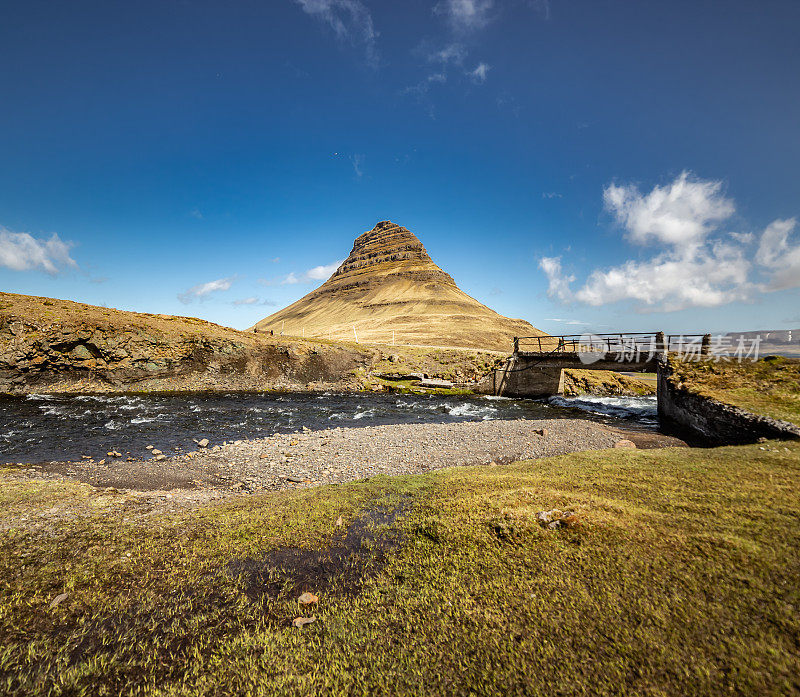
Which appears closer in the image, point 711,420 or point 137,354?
point 711,420

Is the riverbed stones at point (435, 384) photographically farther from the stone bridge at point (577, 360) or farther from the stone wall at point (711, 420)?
the stone wall at point (711, 420)

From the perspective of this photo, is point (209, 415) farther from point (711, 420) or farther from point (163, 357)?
point (711, 420)

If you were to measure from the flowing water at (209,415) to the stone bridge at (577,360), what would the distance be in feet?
10.7

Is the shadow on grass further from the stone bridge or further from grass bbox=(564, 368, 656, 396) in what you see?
grass bbox=(564, 368, 656, 396)

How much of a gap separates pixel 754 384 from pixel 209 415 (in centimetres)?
3927

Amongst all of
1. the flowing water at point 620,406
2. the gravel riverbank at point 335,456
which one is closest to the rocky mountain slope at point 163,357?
the flowing water at point 620,406

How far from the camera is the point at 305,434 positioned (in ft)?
73.3

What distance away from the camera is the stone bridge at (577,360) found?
112 ft

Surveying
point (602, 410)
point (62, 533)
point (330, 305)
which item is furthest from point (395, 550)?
point (330, 305)

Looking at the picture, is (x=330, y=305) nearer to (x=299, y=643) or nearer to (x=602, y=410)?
(x=602, y=410)

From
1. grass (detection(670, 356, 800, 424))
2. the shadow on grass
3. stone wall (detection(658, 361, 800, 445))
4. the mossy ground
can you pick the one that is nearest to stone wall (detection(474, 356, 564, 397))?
stone wall (detection(658, 361, 800, 445))

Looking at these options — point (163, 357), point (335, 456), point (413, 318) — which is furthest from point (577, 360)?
point (413, 318)

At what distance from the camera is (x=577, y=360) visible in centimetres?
3844

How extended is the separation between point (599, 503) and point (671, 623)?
3697mm
